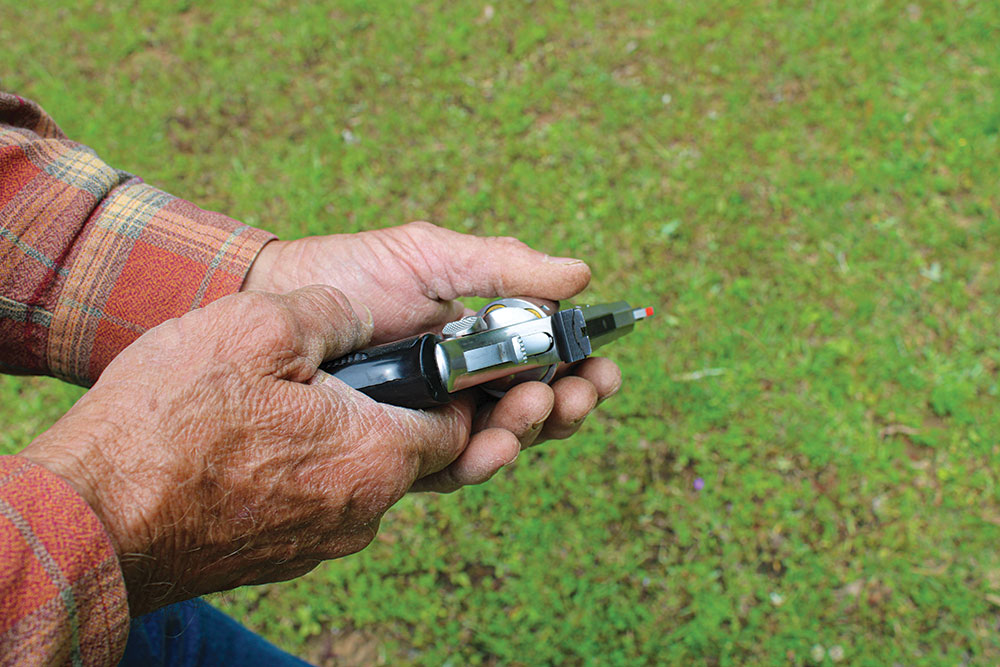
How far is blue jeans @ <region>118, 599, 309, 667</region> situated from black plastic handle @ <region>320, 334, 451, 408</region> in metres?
0.65

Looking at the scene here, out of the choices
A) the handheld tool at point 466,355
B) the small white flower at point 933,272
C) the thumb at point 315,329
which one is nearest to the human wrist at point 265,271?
the thumb at point 315,329

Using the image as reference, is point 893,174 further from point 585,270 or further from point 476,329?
point 476,329

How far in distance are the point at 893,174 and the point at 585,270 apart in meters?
2.68

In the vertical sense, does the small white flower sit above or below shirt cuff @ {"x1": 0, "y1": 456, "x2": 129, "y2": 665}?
below

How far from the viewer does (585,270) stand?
1.96 m

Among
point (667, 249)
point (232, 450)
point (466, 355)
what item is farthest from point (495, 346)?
point (667, 249)

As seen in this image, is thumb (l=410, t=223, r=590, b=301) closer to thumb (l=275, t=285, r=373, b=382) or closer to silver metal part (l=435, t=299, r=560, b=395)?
silver metal part (l=435, t=299, r=560, b=395)

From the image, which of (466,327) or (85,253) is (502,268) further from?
A: (85,253)

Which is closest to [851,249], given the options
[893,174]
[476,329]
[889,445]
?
[893,174]

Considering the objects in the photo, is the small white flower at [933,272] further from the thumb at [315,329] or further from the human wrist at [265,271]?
the human wrist at [265,271]

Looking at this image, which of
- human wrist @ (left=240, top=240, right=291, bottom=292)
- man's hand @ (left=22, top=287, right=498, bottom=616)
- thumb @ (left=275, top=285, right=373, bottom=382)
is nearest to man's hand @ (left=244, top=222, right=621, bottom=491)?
human wrist @ (left=240, top=240, right=291, bottom=292)

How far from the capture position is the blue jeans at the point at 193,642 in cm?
165

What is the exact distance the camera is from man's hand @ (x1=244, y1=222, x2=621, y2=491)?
194 centimetres

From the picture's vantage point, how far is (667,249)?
3.68 m
